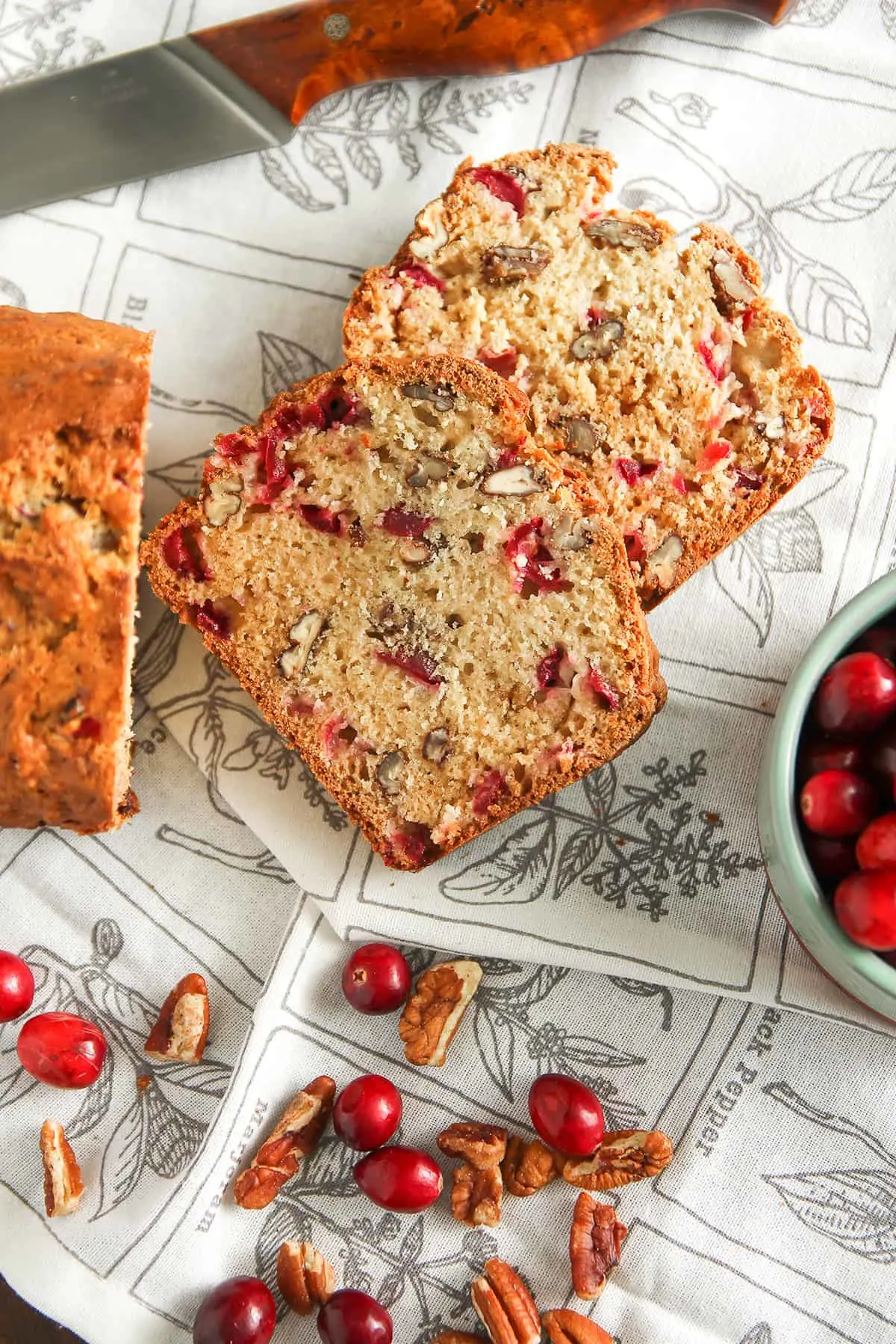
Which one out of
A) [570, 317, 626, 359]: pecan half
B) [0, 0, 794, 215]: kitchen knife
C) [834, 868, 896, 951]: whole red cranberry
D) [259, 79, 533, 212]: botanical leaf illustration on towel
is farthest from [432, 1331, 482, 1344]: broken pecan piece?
[0, 0, 794, 215]: kitchen knife

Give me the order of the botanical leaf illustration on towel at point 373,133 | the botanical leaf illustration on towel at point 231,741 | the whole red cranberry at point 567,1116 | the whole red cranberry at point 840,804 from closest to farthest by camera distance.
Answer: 1. the whole red cranberry at point 840,804
2. the whole red cranberry at point 567,1116
3. the botanical leaf illustration on towel at point 231,741
4. the botanical leaf illustration on towel at point 373,133

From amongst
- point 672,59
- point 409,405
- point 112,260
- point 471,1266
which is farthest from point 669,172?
point 471,1266

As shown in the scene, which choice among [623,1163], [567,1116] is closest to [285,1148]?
[567,1116]

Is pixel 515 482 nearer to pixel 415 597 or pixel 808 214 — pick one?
pixel 415 597

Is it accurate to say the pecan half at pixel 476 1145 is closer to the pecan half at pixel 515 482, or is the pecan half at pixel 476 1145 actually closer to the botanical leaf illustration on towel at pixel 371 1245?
the botanical leaf illustration on towel at pixel 371 1245

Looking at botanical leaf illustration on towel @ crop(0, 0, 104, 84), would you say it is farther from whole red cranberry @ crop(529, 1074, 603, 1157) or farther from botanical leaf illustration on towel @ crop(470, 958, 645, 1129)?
whole red cranberry @ crop(529, 1074, 603, 1157)

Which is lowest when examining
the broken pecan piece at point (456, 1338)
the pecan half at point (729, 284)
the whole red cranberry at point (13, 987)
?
the broken pecan piece at point (456, 1338)

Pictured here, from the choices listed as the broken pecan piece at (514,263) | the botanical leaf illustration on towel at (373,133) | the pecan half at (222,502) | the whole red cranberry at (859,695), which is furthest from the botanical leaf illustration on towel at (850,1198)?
the botanical leaf illustration on towel at (373,133)
